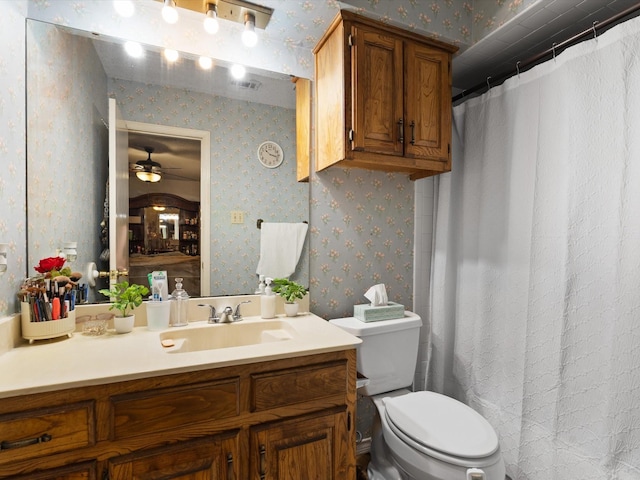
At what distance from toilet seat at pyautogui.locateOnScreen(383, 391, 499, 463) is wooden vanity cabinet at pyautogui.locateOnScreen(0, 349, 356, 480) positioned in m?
0.26

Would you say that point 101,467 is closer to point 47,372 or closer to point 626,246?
point 47,372

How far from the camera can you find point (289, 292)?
5.31ft

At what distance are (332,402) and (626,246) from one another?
4.11 feet

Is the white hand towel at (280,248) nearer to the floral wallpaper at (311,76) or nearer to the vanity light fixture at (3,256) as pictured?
the floral wallpaper at (311,76)

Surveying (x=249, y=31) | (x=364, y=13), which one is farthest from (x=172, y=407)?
(x=364, y=13)

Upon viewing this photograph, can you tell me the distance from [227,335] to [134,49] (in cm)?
130

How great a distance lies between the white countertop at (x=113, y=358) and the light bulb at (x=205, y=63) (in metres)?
1.19

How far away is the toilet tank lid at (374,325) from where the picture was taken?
62.6 inches

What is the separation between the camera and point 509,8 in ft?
5.24

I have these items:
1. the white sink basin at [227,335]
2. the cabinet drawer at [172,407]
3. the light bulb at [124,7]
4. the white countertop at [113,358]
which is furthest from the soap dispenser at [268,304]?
the light bulb at [124,7]

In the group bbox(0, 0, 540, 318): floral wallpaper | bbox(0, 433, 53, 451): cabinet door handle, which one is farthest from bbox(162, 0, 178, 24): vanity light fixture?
bbox(0, 433, 53, 451): cabinet door handle

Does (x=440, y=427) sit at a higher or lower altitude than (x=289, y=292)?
lower

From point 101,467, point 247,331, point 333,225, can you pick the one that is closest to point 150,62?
point 333,225

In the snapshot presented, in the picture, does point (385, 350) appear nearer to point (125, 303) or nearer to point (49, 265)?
point (125, 303)
